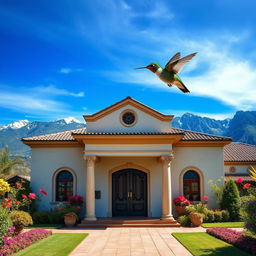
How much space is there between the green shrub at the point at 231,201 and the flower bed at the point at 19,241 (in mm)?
10993

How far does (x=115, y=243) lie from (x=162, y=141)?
7.69 m

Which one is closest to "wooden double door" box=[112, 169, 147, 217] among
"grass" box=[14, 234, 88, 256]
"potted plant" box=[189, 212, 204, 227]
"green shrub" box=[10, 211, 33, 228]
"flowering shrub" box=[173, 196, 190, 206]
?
"flowering shrub" box=[173, 196, 190, 206]

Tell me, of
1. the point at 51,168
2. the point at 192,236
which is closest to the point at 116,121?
the point at 51,168

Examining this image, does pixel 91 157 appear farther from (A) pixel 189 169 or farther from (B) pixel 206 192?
(B) pixel 206 192

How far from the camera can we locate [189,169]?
68.2ft

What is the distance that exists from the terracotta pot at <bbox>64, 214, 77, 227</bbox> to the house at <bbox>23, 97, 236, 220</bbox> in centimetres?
234

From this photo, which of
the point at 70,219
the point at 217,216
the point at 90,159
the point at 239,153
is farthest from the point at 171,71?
the point at 239,153

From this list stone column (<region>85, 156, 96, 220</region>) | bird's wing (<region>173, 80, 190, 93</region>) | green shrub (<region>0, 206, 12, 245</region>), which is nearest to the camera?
bird's wing (<region>173, 80, 190, 93</region>)

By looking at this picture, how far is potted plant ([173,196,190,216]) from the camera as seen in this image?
62.7 ft

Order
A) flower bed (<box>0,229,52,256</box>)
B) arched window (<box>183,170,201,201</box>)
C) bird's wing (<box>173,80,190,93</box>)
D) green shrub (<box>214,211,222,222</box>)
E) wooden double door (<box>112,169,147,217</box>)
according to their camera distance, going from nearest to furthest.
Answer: bird's wing (<box>173,80,190,93</box>) → flower bed (<box>0,229,52,256</box>) → green shrub (<box>214,211,222,222</box>) → wooden double door (<box>112,169,147,217</box>) → arched window (<box>183,170,201,201</box>)

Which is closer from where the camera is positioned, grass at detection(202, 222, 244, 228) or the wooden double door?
grass at detection(202, 222, 244, 228)

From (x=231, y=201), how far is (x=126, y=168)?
6.86 meters

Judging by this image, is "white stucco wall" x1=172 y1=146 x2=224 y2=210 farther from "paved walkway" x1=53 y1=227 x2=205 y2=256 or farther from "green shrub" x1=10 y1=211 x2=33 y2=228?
"green shrub" x1=10 y1=211 x2=33 y2=228

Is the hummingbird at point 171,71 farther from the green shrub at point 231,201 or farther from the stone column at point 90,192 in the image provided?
the green shrub at point 231,201
